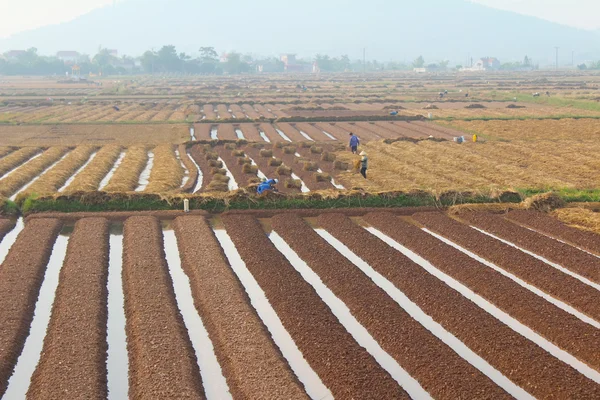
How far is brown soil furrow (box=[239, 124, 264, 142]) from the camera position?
4293 centimetres

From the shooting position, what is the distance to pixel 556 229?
65.9 ft

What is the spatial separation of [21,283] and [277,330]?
6.54 meters

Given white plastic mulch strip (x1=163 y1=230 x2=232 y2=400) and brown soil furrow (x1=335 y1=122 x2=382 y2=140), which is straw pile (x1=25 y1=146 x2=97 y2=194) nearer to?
white plastic mulch strip (x1=163 y1=230 x2=232 y2=400)

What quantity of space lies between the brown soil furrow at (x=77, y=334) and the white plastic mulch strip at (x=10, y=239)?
199 cm

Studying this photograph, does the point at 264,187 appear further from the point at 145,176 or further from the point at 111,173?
the point at 111,173

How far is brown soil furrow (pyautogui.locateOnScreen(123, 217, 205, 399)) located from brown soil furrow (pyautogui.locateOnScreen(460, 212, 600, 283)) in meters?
9.80

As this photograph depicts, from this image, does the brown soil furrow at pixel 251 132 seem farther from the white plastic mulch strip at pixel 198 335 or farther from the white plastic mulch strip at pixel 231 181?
Result: the white plastic mulch strip at pixel 198 335

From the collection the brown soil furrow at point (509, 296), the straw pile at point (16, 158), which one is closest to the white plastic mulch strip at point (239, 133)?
the straw pile at point (16, 158)

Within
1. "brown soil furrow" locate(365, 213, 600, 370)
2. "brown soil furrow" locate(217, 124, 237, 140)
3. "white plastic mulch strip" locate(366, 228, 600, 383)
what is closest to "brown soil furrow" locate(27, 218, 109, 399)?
"white plastic mulch strip" locate(366, 228, 600, 383)

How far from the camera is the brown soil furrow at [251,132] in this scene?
42.9 metres

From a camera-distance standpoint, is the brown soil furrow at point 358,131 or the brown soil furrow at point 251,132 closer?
the brown soil furrow at point 251,132

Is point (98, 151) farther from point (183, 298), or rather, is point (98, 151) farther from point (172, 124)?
point (183, 298)

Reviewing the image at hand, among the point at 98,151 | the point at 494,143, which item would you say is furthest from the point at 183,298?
the point at 494,143

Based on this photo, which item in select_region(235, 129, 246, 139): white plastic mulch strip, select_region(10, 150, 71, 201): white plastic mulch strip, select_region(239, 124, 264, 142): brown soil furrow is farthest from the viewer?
select_region(235, 129, 246, 139): white plastic mulch strip
